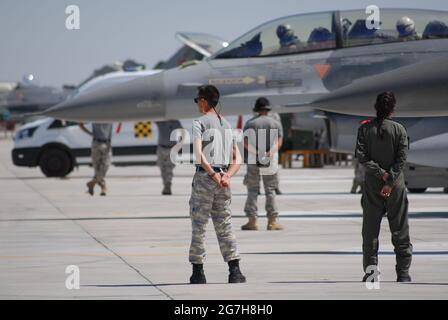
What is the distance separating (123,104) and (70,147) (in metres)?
11.8

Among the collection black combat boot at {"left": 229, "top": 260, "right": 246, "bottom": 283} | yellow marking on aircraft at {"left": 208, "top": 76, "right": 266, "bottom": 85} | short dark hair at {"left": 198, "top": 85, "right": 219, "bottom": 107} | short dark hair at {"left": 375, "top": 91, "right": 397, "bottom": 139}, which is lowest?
black combat boot at {"left": 229, "top": 260, "right": 246, "bottom": 283}

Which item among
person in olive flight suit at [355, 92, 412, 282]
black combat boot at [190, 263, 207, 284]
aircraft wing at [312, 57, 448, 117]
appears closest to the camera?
black combat boot at [190, 263, 207, 284]

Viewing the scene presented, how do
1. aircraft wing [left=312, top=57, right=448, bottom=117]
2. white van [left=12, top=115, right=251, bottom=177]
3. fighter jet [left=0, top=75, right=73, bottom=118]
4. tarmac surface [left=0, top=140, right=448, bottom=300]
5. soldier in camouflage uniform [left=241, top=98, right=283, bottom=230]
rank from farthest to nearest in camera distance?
fighter jet [left=0, top=75, right=73, bottom=118] < white van [left=12, top=115, right=251, bottom=177] < soldier in camouflage uniform [left=241, top=98, right=283, bottom=230] < aircraft wing [left=312, top=57, right=448, bottom=117] < tarmac surface [left=0, top=140, right=448, bottom=300]

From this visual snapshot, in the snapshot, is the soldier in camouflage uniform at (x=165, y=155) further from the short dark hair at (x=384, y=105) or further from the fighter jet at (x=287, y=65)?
the short dark hair at (x=384, y=105)

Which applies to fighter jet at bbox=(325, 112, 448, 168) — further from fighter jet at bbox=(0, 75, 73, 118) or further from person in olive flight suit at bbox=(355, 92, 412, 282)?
fighter jet at bbox=(0, 75, 73, 118)

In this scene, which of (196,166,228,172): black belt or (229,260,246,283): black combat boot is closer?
(229,260,246,283): black combat boot

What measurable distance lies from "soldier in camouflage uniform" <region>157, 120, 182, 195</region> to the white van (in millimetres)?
5799

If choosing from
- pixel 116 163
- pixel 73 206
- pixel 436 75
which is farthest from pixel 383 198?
pixel 116 163

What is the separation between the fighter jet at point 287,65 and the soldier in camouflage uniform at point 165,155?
4.74 metres

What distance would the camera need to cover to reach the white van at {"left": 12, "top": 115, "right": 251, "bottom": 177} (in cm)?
2948

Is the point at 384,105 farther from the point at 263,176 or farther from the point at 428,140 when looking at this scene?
the point at 263,176

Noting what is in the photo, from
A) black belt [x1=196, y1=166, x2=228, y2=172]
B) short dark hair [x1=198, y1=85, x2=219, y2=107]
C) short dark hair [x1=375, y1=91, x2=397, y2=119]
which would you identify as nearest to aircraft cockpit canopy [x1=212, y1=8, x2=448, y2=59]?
short dark hair [x1=375, y1=91, x2=397, y2=119]

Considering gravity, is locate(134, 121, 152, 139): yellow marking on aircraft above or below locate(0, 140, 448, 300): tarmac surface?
above
